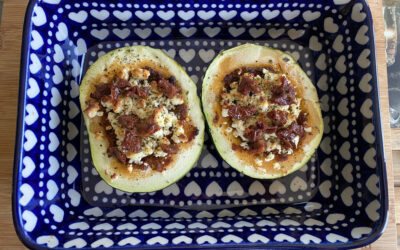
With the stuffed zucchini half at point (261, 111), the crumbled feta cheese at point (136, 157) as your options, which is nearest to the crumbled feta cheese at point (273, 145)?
the stuffed zucchini half at point (261, 111)

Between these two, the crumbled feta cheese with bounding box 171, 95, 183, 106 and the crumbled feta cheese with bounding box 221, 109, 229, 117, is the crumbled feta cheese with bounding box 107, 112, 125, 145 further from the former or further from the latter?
the crumbled feta cheese with bounding box 221, 109, 229, 117

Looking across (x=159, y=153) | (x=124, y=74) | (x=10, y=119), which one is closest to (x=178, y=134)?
(x=159, y=153)

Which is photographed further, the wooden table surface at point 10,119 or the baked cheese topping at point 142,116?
the wooden table surface at point 10,119

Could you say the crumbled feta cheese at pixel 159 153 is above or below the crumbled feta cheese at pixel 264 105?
below

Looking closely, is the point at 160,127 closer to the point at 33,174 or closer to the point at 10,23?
the point at 33,174

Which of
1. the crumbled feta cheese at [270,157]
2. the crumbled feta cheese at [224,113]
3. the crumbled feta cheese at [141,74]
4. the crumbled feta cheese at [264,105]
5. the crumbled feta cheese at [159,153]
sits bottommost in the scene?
the crumbled feta cheese at [270,157]

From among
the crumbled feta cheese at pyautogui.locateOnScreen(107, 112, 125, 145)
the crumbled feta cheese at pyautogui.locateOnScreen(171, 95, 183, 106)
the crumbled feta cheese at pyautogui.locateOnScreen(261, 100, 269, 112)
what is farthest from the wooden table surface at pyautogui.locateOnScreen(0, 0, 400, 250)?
the crumbled feta cheese at pyautogui.locateOnScreen(171, 95, 183, 106)

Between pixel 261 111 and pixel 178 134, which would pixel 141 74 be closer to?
pixel 178 134

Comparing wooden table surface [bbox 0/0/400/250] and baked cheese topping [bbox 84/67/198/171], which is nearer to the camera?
baked cheese topping [bbox 84/67/198/171]

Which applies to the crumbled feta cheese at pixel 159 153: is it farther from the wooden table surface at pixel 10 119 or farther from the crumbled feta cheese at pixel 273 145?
the wooden table surface at pixel 10 119
